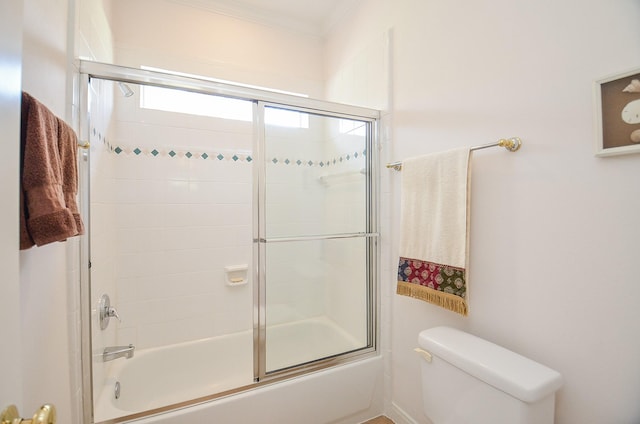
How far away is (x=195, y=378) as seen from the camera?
1928mm

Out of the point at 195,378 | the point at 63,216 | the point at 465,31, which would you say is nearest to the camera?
the point at 63,216

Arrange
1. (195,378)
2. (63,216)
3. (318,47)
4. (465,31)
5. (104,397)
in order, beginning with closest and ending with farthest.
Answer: (63,216), (465,31), (104,397), (195,378), (318,47)

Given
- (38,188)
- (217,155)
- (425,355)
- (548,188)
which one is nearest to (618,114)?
(548,188)

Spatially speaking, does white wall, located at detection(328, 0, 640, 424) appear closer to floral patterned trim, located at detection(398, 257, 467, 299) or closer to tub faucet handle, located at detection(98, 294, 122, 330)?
Answer: floral patterned trim, located at detection(398, 257, 467, 299)

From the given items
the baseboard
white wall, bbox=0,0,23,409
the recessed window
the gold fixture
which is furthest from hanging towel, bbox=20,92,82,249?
the baseboard

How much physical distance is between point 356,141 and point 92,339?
1693 mm

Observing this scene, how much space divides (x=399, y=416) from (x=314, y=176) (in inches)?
57.9

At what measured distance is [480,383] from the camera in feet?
3.20

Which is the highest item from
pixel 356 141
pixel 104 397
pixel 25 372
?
pixel 356 141

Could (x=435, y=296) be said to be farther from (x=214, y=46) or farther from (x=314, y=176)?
(x=214, y=46)

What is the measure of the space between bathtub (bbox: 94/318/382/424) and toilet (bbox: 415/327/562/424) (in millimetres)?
555

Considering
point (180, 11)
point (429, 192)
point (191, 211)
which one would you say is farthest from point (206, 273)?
point (180, 11)

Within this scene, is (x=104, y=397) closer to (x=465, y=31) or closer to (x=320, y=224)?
(x=320, y=224)

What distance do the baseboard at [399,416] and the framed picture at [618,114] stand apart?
1524mm
